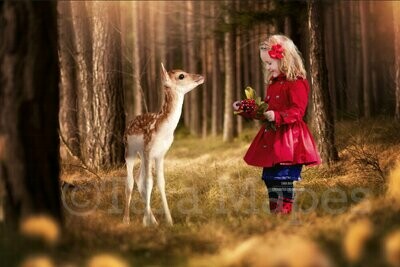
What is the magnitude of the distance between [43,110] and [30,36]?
60 centimetres

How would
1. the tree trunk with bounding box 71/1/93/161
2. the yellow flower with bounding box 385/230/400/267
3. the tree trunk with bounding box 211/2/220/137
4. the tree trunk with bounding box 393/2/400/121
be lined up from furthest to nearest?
the tree trunk with bounding box 211/2/220/137 → the tree trunk with bounding box 393/2/400/121 → the tree trunk with bounding box 71/1/93/161 → the yellow flower with bounding box 385/230/400/267

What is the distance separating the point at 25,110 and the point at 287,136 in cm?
256

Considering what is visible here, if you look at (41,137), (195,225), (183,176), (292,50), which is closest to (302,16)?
(183,176)

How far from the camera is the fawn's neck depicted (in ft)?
21.2

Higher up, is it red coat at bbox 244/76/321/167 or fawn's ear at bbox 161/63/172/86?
fawn's ear at bbox 161/63/172/86

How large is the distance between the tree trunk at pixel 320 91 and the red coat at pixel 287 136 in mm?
4144

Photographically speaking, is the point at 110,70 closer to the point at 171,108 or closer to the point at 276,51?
the point at 171,108

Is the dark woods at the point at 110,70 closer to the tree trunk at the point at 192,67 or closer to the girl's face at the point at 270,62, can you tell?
the tree trunk at the point at 192,67

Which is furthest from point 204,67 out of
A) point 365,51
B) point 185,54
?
point 365,51

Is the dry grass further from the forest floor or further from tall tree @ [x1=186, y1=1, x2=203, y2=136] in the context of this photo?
tall tree @ [x1=186, y1=1, x2=203, y2=136]

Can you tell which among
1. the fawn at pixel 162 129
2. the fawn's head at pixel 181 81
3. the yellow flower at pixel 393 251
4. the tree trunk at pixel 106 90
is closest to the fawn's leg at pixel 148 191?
the fawn at pixel 162 129

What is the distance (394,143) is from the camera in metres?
10.5

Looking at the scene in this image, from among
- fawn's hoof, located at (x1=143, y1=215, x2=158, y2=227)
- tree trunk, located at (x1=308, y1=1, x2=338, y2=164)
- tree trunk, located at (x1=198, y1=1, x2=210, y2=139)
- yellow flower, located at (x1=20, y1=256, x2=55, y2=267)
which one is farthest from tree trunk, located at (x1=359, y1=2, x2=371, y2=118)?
yellow flower, located at (x1=20, y1=256, x2=55, y2=267)

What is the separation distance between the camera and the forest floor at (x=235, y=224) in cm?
455
